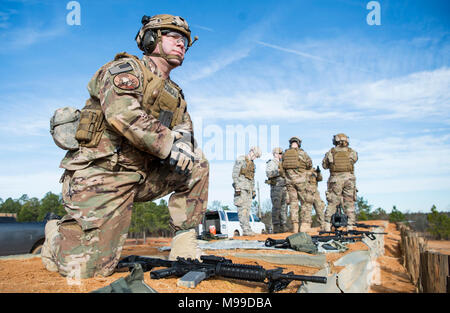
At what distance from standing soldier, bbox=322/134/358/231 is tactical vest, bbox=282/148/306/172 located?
2.84 feet

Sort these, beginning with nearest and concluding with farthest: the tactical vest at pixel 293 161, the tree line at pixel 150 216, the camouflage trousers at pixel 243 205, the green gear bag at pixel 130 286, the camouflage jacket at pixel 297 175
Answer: the green gear bag at pixel 130 286, the tactical vest at pixel 293 161, the camouflage jacket at pixel 297 175, the camouflage trousers at pixel 243 205, the tree line at pixel 150 216

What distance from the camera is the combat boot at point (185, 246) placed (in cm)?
287

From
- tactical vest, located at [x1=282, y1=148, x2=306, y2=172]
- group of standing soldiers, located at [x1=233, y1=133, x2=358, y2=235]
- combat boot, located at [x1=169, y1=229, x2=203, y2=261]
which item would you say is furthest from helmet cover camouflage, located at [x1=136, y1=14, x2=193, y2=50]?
tactical vest, located at [x1=282, y1=148, x2=306, y2=172]

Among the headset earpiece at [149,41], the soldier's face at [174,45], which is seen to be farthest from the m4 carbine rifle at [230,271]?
the headset earpiece at [149,41]

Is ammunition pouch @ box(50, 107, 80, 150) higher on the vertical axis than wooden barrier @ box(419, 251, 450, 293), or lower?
higher

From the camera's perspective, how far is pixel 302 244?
426 cm

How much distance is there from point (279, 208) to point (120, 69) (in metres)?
9.49

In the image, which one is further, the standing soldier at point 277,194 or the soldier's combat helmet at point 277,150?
the soldier's combat helmet at point 277,150

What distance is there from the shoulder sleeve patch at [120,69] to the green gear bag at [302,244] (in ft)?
10.1

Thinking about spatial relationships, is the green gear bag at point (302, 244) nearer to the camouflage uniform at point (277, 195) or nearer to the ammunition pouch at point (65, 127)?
the ammunition pouch at point (65, 127)

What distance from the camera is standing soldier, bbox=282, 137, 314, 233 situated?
32.9 feet

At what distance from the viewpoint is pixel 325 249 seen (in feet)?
15.5

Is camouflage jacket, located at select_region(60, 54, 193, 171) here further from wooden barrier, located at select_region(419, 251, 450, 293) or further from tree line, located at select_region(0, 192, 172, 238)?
tree line, located at select_region(0, 192, 172, 238)
